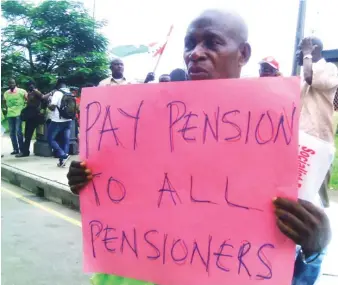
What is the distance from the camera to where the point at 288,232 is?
1.08 metres

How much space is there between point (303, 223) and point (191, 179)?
31 cm

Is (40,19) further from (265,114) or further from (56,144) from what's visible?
(265,114)

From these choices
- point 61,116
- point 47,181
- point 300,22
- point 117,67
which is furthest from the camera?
point 61,116

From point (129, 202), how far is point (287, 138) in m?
0.47

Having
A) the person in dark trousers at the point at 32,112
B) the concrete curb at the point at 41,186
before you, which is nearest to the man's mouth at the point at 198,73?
the concrete curb at the point at 41,186

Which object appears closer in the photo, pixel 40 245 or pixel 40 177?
pixel 40 245

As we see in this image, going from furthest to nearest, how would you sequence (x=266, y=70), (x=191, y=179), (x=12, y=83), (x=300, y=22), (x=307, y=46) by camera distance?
(x=12, y=83)
(x=300, y=22)
(x=266, y=70)
(x=307, y=46)
(x=191, y=179)

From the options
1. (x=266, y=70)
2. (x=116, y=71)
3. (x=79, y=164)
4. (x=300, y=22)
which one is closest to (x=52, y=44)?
(x=116, y=71)

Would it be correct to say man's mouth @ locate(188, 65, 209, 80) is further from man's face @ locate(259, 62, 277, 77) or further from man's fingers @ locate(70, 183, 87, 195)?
man's face @ locate(259, 62, 277, 77)

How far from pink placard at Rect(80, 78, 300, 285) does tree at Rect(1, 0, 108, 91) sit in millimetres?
18889

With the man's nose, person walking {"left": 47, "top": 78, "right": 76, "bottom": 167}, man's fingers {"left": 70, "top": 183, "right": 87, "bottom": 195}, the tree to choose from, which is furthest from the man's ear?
the tree

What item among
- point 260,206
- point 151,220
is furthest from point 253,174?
point 151,220

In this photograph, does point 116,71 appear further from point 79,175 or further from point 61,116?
point 79,175

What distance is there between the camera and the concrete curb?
5973mm
